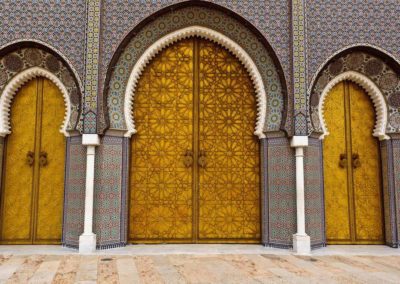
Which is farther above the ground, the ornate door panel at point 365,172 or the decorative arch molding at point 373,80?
the decorative arch molding at point 373,80

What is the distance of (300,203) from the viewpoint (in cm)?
489

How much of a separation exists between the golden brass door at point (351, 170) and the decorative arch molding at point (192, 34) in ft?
3.07

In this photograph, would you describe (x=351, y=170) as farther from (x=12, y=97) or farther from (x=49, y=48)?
(x=12, y=97)

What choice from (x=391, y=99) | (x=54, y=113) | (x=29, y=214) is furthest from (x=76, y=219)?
(x=391, y=99)

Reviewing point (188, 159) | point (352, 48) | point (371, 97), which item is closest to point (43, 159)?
point (188, 159)

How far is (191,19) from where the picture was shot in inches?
208

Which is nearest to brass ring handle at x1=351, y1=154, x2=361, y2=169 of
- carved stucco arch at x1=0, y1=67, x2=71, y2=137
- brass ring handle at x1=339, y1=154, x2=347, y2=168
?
brass ring handle at x1=339, y1=154, x2=347, y2=168

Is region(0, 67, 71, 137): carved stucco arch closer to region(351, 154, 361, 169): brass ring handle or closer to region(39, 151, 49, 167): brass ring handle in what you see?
region(39, 151, 49, 167): brass ring handle

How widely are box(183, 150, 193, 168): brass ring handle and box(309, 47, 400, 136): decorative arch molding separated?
1878 millimetres

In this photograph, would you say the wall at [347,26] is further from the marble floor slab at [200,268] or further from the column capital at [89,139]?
the column capital at [89,139]

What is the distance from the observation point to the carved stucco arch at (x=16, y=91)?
5152 millimetres

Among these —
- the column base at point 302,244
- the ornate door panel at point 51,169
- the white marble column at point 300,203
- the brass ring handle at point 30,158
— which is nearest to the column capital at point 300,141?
the white marble column at point 300,203

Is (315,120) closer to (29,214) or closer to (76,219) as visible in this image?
(76,219)

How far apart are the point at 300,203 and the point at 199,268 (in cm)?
170
